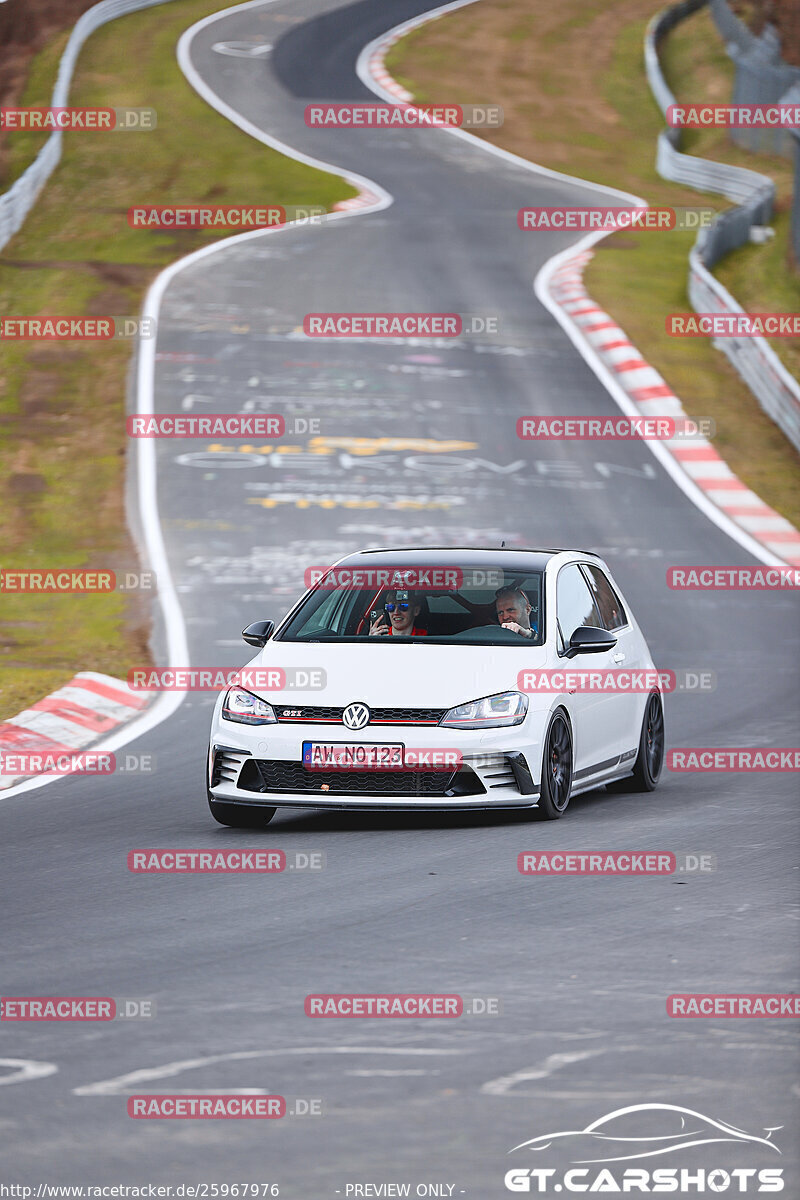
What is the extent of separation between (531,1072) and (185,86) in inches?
1896

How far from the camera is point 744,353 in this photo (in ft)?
91.8

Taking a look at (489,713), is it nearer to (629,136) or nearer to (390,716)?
(390,716)

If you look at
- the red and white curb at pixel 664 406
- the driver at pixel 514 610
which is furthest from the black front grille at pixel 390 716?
the red and white curb at pixel 664 406

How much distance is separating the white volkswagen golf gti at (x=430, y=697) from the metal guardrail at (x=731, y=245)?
48.2ft

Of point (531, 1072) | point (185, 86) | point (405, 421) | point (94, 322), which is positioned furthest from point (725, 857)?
point (185, 86)

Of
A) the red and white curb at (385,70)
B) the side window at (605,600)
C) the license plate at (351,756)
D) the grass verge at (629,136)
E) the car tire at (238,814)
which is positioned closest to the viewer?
the license plate at (351,756)

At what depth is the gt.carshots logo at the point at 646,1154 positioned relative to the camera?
4848 mm

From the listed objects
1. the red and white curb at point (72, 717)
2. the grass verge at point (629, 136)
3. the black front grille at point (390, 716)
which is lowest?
the grass verge at point (629, 136)

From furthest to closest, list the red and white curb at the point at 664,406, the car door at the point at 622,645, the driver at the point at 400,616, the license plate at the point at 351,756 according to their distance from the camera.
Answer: the red and white curb at the point at 664,406 → the car door at the point at 622,645 → the driver at the point at 400,616 → the license plate at the point at 351,756

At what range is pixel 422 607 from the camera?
1086 centimetres

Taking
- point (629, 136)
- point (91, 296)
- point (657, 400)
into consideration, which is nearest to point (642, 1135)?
point (657, 400)

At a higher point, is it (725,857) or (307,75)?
(725,857)

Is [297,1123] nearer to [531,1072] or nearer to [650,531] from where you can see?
[531,1072]

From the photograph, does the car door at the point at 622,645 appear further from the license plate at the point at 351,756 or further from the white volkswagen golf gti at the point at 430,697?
the license plate at the point at 351,756
